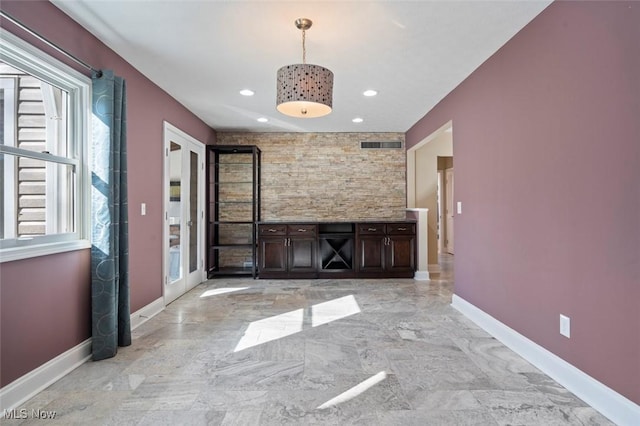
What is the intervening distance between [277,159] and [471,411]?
4753 millimetres

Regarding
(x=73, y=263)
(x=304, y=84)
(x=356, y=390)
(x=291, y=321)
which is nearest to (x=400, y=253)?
(x=291, y=321)

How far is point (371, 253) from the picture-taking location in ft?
17.4

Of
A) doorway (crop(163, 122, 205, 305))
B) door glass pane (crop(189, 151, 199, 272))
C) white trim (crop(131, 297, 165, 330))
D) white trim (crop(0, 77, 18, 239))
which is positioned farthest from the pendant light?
door glass pane (crop(189, 151, 199, 272))

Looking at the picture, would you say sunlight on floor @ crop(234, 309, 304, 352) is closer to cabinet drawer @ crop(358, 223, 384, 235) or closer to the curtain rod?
cabinet drawer @ crop(358, 223, 384, 235)

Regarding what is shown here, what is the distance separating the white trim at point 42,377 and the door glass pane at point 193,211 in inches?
92.8

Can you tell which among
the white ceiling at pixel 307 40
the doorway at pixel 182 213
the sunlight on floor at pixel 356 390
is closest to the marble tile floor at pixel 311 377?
the sunlight on floor at pixel 356 390

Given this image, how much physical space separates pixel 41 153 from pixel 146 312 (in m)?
1.88

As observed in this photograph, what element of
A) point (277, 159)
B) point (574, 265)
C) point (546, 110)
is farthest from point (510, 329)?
point (277, 159)

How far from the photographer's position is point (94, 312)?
2.47 metres

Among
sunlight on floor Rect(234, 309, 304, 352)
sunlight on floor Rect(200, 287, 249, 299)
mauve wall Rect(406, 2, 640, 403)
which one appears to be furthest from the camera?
sunlight on floor Rect(200, 287, 249, 299)

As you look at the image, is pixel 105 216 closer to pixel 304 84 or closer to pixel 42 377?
pixel 42 377

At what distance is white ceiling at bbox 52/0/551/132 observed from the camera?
2.28 metres

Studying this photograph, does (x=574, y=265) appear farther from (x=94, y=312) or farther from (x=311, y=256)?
(x=311, y=256)

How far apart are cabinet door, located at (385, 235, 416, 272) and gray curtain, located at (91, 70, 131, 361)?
382cm
